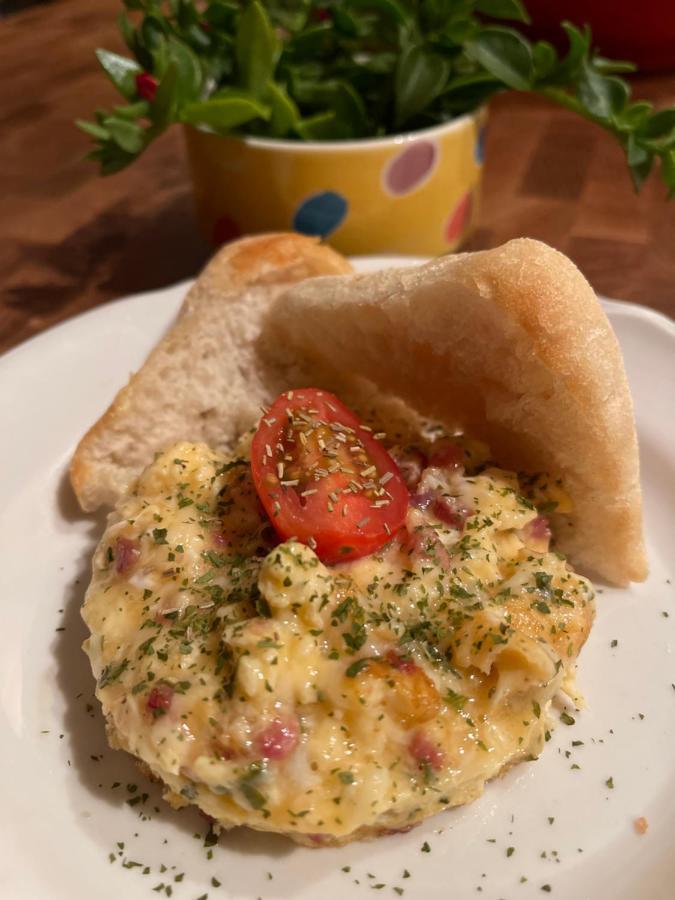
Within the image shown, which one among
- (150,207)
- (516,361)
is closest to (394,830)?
(516,361)

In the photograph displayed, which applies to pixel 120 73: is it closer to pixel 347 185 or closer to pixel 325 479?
pixel 347 185

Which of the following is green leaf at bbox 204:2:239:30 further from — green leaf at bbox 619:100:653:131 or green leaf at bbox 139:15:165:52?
green leaf at bbox 619:100:653:131

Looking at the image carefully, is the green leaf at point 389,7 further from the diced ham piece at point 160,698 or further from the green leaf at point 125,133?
the diced ham piece at point 160,698

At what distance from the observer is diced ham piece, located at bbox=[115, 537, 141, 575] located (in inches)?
Answer: 61.9

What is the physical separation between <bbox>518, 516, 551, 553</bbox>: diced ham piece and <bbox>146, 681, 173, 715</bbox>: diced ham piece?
0.77m

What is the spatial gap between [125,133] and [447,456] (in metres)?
1.42

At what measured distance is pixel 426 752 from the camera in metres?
1.31

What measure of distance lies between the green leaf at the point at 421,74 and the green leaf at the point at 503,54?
0.11m

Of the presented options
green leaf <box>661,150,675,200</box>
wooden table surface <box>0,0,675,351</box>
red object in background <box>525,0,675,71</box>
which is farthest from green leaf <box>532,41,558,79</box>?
red object in background <box>525,0,675,71</box>

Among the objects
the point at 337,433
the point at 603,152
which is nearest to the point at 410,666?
the point at 337,433

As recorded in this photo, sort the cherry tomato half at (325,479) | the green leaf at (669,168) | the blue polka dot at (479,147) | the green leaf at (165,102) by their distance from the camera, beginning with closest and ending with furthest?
1. the cherry tomato half at (325,479)
2. the green leaf at (165,102)
3. the green leaf at (669,168)
4. the blue polka dot at (479,147)

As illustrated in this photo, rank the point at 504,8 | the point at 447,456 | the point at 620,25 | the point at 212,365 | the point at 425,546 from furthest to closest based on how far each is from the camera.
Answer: the point at 620,25, the point at 504,8, the point at 212,365, the point at 447,456, the point at 425,546

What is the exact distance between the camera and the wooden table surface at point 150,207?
9.77 ft

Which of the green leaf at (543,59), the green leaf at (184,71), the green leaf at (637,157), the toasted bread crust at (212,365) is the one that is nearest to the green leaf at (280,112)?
the green leaf at (184,71)
